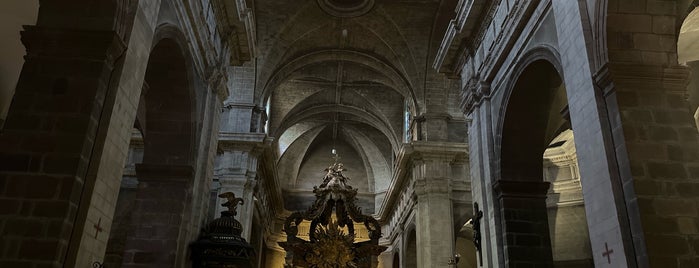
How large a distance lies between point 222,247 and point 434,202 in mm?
9147

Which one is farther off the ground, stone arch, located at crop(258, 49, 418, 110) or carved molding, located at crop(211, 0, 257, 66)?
stone arch, located at crop(258, 49, 418, 110)

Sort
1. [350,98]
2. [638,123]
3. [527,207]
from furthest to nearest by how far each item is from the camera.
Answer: [350,98] → [527,207] → [638,123]

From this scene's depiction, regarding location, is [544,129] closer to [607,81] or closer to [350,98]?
[607,81]

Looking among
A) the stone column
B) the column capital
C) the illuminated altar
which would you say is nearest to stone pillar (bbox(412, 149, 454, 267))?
the stone column

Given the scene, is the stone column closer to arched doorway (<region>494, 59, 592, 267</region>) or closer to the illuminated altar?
the illuminated altar

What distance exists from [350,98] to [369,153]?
16.6ft

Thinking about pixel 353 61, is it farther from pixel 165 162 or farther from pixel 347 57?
pixel 165 162

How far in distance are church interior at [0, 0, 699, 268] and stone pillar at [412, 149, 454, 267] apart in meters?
0.06

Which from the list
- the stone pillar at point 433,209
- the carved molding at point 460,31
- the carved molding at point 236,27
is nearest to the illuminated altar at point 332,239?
the stone pillar at point 433,209

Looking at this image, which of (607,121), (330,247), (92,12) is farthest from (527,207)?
(330,247)

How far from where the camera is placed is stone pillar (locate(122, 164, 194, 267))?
352 inches

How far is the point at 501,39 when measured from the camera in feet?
32.3

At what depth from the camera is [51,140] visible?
5.53 metres

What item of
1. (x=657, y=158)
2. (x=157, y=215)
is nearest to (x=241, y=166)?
(x=157, y=215)
